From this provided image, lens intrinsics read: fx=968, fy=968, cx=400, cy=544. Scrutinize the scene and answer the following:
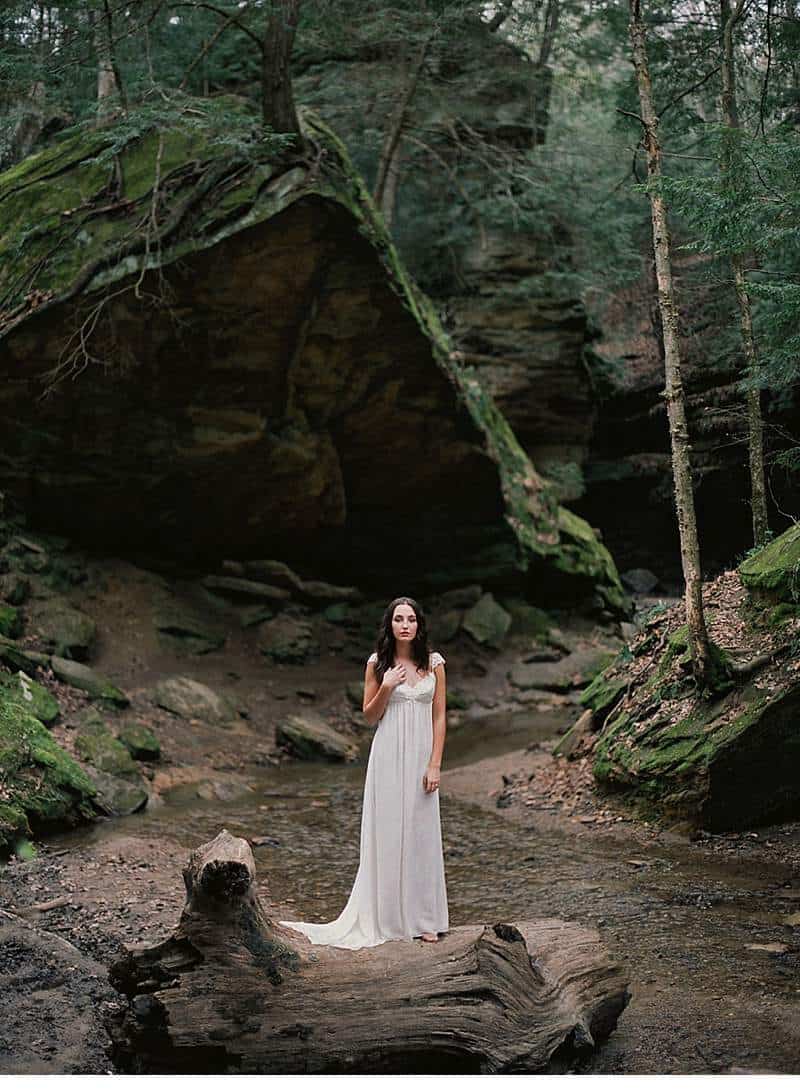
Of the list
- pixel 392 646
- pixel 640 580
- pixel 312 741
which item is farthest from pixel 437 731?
pixel 640 580

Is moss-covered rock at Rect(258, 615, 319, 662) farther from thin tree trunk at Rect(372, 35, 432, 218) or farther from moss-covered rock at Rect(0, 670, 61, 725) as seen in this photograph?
thin tree trunk at Rect(372, 35, 432, 218)

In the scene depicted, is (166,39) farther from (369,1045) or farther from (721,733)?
(369,1045)

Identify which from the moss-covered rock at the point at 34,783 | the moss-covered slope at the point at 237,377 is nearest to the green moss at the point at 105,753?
the moss-covered rock at the point at 34,783

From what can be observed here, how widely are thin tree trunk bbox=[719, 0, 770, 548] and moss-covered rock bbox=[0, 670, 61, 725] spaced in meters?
7.42

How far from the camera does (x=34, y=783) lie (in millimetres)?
8203

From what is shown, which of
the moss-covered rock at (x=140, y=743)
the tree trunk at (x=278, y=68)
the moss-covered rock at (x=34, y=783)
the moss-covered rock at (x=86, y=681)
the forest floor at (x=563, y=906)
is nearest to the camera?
the forest floor at (x=563, y=906)

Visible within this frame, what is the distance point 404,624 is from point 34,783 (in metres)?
4.66

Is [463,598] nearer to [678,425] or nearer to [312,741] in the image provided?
[312,741]

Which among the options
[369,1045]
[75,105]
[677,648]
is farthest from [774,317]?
[75,105]

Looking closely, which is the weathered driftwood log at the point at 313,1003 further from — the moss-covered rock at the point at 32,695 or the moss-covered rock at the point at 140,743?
the moss-covered rock at the point at 140,743

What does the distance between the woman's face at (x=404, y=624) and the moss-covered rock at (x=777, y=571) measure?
12.8 feet

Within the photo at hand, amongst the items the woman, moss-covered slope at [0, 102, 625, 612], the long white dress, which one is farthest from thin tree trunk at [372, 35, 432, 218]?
the long white dress

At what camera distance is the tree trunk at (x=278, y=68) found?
1092 centimetres

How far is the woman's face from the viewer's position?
5.14 metres
